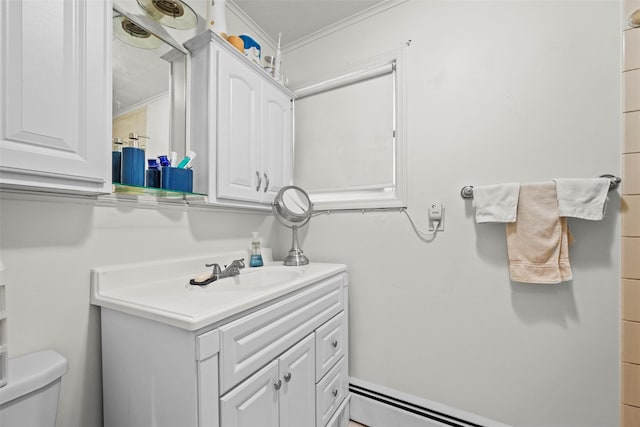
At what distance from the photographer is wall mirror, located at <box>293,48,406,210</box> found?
1.52 meters

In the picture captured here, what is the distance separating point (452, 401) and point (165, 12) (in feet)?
7.16

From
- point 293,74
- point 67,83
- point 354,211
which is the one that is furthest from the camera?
point 293,74

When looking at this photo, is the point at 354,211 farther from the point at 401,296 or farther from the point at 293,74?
the point at 293,74

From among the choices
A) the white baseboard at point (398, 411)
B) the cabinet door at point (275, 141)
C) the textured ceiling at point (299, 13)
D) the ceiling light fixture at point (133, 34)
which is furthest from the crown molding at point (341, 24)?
the white baseboard at point (398, 411)

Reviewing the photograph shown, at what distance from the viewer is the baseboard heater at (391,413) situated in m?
1.36

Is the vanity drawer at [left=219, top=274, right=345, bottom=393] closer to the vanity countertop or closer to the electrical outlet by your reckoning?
the vanity countertop

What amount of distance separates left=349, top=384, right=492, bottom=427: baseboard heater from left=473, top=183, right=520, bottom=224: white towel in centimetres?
96

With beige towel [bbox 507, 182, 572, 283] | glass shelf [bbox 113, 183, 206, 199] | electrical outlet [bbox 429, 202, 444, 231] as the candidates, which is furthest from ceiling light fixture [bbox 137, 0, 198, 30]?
beige towel [bbox 507, 182, 572, 283]

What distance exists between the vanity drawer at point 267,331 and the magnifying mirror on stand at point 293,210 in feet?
1.03

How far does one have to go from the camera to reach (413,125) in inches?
57.8

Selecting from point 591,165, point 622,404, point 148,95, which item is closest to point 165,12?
point 148,95

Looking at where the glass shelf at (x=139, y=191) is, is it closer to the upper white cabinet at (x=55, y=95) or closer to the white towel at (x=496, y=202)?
the upper white cabinet at (x=55, y=95)

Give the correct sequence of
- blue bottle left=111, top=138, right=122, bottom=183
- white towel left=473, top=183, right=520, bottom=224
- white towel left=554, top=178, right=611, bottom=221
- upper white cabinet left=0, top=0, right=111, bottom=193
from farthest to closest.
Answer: white towel left=473, top=183, right=520, bottom=224
white towel left=554, top=178, right=611, bottom=221
blue bottle left=111, top=138, right=122, bottom=183
upper white cabinet left=0, top=0, right=111, bottom=193

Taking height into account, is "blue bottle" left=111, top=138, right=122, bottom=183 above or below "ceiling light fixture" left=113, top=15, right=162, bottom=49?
below
